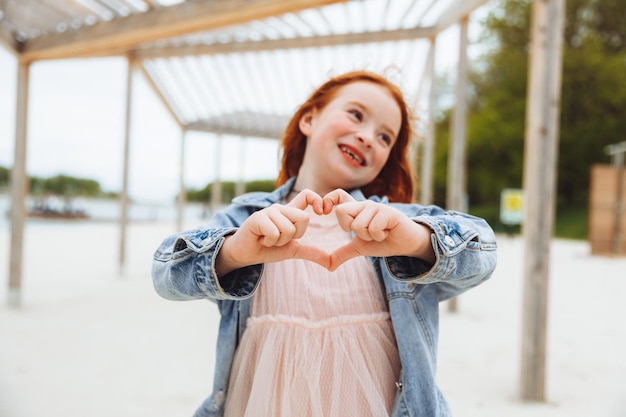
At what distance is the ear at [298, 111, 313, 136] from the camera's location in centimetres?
145

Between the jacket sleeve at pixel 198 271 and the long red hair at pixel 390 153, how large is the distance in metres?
→ 0.54

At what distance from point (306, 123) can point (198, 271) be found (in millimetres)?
631

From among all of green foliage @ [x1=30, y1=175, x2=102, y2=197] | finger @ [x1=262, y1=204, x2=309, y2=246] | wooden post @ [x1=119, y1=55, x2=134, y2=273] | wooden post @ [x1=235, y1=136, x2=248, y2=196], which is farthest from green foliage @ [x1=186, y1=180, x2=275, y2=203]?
green foliage @ [x1=30, y1=175, x2=102, y2=197]

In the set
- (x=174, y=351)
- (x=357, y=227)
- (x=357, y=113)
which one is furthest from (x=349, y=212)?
(x=174, y=351)

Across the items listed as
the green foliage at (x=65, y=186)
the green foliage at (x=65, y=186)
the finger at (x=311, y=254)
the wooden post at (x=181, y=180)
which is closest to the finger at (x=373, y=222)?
the finger at (x=311, y=254)

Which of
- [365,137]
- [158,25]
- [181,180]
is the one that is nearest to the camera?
[365,137]

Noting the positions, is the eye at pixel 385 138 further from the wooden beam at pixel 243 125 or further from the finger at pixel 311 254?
the wooden beam at pixel 243 125

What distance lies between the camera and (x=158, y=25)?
3.60 metres

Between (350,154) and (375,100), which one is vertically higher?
(375,100)

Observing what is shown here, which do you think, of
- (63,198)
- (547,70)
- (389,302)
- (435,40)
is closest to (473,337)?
(547,70)

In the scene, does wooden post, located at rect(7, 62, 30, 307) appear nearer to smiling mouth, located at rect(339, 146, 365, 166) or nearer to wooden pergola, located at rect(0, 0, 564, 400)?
wooden pergola, located at rect(0, 0, 564, 400)

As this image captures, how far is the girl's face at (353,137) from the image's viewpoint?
1268mm

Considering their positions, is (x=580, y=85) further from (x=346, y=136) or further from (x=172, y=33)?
(x=346, y=136)

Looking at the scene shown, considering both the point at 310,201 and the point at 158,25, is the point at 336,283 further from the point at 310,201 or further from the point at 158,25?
the point at 158,25
